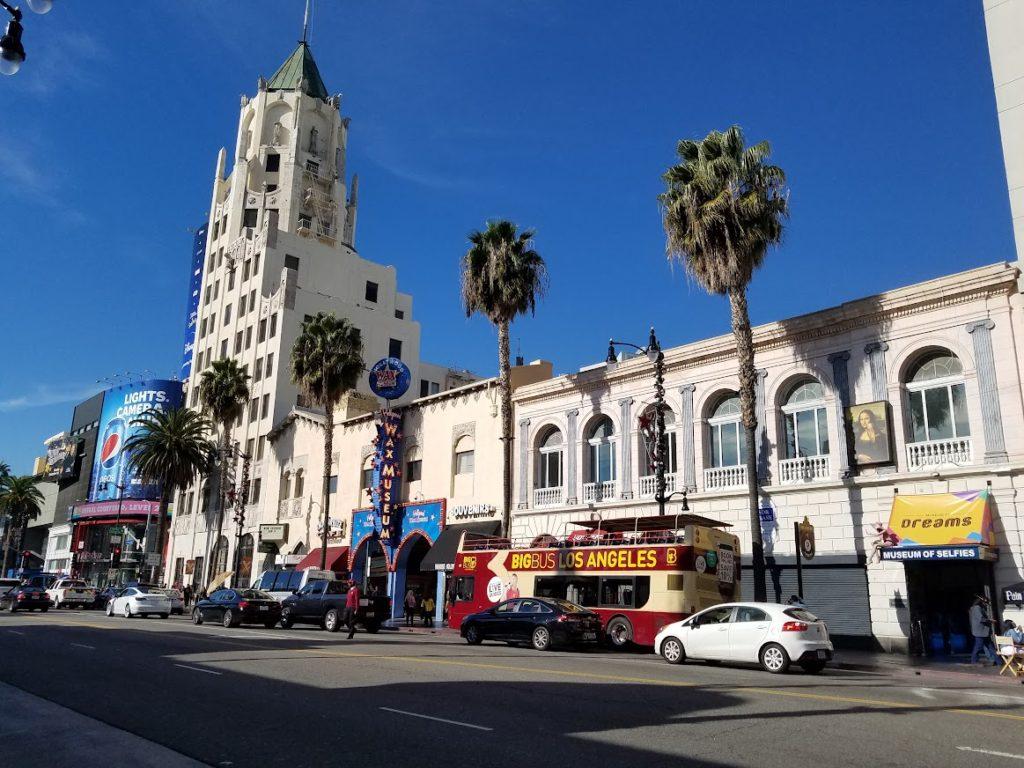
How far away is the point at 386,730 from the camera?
28.6ft

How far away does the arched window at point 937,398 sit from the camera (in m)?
22.8

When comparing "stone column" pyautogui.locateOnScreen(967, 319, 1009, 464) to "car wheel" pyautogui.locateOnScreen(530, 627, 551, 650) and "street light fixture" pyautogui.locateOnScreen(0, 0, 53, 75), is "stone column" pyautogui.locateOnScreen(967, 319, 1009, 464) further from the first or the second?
"street light fixture" pyautogui.locateOnScreen(0, 0, 53, 75)

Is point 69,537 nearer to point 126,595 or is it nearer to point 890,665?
point 126,595

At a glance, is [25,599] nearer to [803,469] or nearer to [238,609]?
[238,609]

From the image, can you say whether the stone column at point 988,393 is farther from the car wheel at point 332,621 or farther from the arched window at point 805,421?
the car wheel at point 332,621

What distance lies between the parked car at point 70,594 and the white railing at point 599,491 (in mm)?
29701

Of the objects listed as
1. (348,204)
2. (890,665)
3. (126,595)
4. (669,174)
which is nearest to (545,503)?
(669,174)

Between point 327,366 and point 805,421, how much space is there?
25.8 metres

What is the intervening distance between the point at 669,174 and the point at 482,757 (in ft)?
74.6

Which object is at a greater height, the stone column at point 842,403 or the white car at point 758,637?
the stone column at point 842,403

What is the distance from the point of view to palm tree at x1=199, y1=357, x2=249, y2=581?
53438 mm

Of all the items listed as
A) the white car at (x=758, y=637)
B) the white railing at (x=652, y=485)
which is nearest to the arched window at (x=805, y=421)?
the white railing at (x=652, y=485)

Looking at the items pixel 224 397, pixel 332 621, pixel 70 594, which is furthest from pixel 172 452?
pixel 332 621

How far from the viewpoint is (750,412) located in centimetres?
2423
